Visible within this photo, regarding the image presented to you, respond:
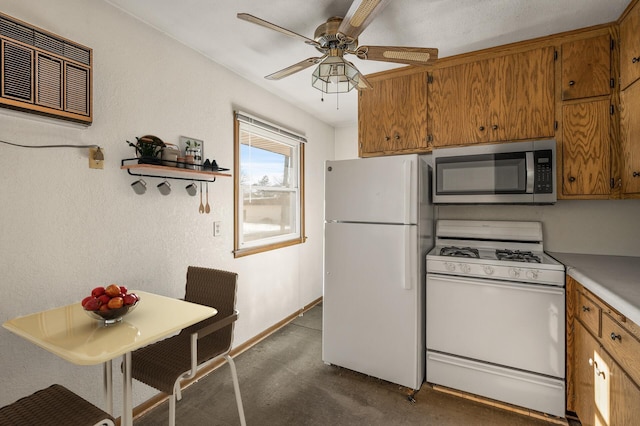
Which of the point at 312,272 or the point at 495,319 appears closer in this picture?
the point at 495,319

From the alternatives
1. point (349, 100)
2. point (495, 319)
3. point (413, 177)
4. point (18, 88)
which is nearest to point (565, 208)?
point (495, 319)

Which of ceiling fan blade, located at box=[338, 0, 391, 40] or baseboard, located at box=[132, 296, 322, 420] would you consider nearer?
ceiling fan blade, located at box=[338, 0, 391, 40]

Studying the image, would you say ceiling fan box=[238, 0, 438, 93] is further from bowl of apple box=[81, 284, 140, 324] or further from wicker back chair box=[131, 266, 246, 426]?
bowl of apple box=[81, 284, 140, 324]

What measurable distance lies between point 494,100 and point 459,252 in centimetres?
120

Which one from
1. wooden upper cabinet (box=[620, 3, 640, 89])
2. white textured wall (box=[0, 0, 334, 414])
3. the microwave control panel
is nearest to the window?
white textured wall (box=[0, 0, 334, 414])

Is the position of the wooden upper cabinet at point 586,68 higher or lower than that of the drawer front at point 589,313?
higher

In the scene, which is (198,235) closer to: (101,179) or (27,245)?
(101,179)

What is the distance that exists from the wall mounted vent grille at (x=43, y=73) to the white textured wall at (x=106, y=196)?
0.31 ft

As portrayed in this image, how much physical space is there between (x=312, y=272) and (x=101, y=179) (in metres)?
2.73

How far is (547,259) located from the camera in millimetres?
2088

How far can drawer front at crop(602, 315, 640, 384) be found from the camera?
1.18m

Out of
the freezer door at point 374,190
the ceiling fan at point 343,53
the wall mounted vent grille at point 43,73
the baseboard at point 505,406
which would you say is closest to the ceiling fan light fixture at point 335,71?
the ceiling fan at point 343,53

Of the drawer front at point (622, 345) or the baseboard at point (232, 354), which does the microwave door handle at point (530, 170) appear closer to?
the drawer front at point (622, 345)

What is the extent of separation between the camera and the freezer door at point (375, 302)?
2166 mm
